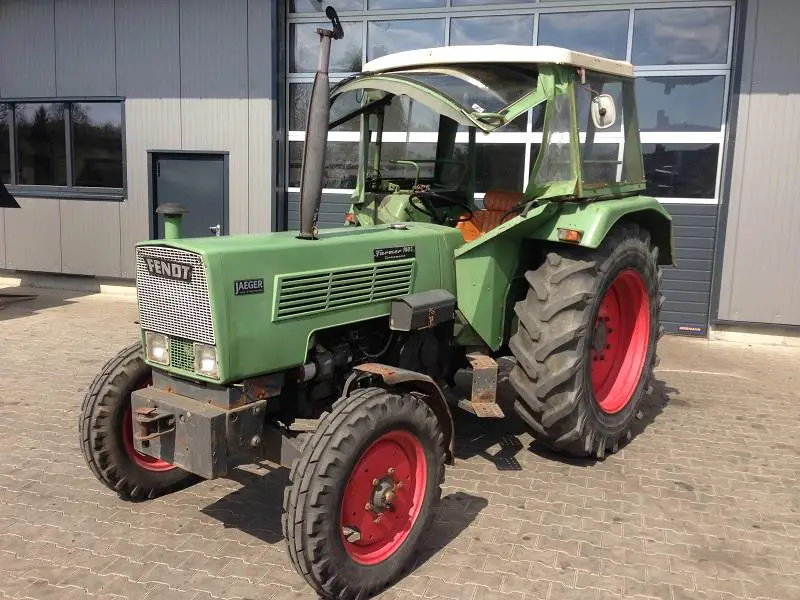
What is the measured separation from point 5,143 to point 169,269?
9.06 m

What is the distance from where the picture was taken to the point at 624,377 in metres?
4.90

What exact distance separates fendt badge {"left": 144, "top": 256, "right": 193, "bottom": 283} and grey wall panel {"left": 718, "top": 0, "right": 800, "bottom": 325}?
6455 millimetres

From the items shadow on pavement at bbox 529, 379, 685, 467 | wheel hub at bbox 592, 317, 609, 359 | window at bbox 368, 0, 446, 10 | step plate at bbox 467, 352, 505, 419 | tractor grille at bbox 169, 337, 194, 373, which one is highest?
window at bbox 368, 0, 446, 10

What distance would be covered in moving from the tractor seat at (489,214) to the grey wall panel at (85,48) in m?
7.06

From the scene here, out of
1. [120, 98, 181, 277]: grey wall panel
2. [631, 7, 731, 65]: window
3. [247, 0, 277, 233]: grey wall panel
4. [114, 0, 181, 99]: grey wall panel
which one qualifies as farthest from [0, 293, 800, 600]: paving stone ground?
[114, 0, 181, 99]: grey wall panel

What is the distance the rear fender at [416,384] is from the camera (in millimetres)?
3158

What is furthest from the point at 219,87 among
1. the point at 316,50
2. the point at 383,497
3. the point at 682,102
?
the point at 383,497

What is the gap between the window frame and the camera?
988 centimetres

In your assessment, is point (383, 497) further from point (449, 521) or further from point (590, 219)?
point (590, 219)

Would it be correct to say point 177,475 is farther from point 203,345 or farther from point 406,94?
point 406,94

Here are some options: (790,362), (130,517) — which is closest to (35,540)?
(130,517)

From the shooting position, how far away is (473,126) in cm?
361

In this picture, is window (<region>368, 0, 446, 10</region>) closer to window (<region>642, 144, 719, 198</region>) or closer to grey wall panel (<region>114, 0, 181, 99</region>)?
grey wall panel (<region>114, 0, 181, 99</region>)

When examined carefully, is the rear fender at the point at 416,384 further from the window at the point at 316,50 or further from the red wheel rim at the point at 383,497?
the window at the point at 316,50
